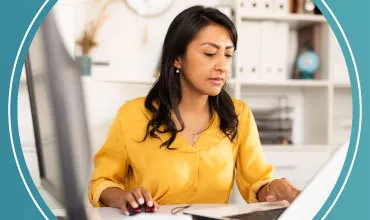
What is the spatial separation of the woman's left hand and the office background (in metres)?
1.11

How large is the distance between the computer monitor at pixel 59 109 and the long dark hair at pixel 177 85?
0.78 m

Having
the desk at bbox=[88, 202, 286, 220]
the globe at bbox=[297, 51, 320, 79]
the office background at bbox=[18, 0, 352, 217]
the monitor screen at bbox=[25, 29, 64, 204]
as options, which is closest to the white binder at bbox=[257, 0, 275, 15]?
the office background at bbox=[18, 0, 352, 217]

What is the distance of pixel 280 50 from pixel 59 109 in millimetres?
1981

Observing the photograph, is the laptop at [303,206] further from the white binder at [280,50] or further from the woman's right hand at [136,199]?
the white binder at [280,50]

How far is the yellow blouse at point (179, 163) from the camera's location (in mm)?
934

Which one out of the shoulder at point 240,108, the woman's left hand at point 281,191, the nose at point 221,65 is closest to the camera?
the woman's left hand at point 281,191

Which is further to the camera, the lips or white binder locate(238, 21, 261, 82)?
white binder locate(238, 21, 261, 82)

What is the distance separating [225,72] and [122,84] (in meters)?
1.16

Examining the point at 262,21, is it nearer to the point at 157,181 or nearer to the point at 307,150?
the point at 307,150

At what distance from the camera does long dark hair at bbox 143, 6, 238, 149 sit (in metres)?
0.96

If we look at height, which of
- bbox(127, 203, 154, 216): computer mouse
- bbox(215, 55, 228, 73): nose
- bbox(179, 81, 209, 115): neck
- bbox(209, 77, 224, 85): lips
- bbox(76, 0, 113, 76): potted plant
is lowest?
bbox(127, 203, 154, 216): computer mouse

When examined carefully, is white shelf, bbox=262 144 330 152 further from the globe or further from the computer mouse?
the computer mouse

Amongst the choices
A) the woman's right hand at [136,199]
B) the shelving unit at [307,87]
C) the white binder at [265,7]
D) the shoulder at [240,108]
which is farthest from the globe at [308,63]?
the woman's right hand at [136,199]

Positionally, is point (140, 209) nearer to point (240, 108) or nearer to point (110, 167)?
point (110, 167)
